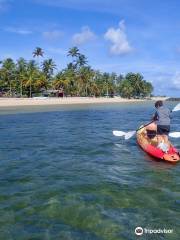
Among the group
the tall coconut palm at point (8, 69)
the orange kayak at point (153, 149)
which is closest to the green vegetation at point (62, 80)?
the tall coconut palm at point (8, 69)

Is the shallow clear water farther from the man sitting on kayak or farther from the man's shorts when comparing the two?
the man's shorts

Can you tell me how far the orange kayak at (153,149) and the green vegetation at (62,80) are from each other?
79494 mm

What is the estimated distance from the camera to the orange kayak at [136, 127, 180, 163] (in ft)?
45.9

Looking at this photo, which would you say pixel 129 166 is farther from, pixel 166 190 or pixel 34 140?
pixel 34 140

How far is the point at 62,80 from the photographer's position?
11150 centimetres

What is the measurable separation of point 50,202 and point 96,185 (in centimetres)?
204

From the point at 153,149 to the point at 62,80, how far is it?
98.0 metres

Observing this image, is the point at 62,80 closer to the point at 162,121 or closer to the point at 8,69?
the point at 8,69

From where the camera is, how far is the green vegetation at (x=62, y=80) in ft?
316

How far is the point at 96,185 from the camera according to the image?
36.7 ft

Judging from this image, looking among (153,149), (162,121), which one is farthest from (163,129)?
(153,149)
